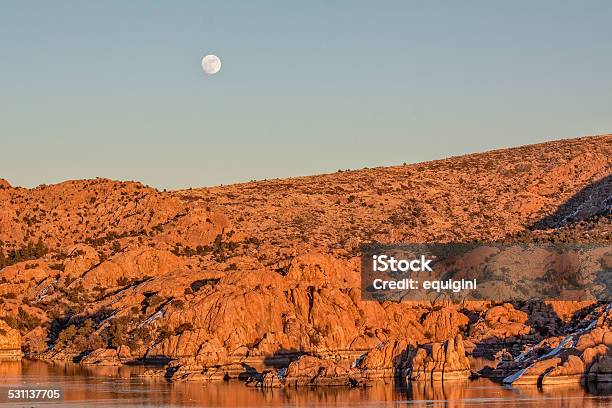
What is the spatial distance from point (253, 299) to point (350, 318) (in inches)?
372

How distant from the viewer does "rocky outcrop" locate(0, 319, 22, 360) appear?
492 ft

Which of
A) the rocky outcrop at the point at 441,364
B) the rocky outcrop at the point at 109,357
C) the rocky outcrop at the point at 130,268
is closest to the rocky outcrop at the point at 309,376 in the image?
the rocky outcrop at the point at 441,364

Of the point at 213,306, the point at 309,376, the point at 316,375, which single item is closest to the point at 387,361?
the point at 316,375

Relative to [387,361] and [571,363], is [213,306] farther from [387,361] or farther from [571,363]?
[571,363]

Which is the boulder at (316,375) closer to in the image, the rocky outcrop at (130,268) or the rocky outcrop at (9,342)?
the rocky outcrop at (9,342)

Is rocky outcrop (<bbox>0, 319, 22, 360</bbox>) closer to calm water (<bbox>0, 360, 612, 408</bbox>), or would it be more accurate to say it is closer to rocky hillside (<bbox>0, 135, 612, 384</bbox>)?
rocky hillside (<bbox>0, 135, 612, 384</bbox>)

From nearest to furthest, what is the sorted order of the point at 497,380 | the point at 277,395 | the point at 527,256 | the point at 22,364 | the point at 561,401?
the point at 561,401 < the point at 277,395 < the point at 497,380 < the point at 22,364 < the point at 527,256

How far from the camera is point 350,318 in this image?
472ft

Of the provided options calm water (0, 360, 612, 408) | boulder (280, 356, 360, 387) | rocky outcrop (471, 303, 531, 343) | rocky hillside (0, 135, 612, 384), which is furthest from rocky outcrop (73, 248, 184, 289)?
boulder (280, 356, 360, 387)

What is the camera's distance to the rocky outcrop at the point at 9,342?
15000 cm

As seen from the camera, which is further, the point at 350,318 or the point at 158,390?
the point at 350,318

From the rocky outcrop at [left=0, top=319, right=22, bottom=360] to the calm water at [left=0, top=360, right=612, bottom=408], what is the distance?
27.1m

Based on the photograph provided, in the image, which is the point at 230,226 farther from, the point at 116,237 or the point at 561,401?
the point at 561,401

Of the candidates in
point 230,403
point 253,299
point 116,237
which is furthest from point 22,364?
point 116,237
